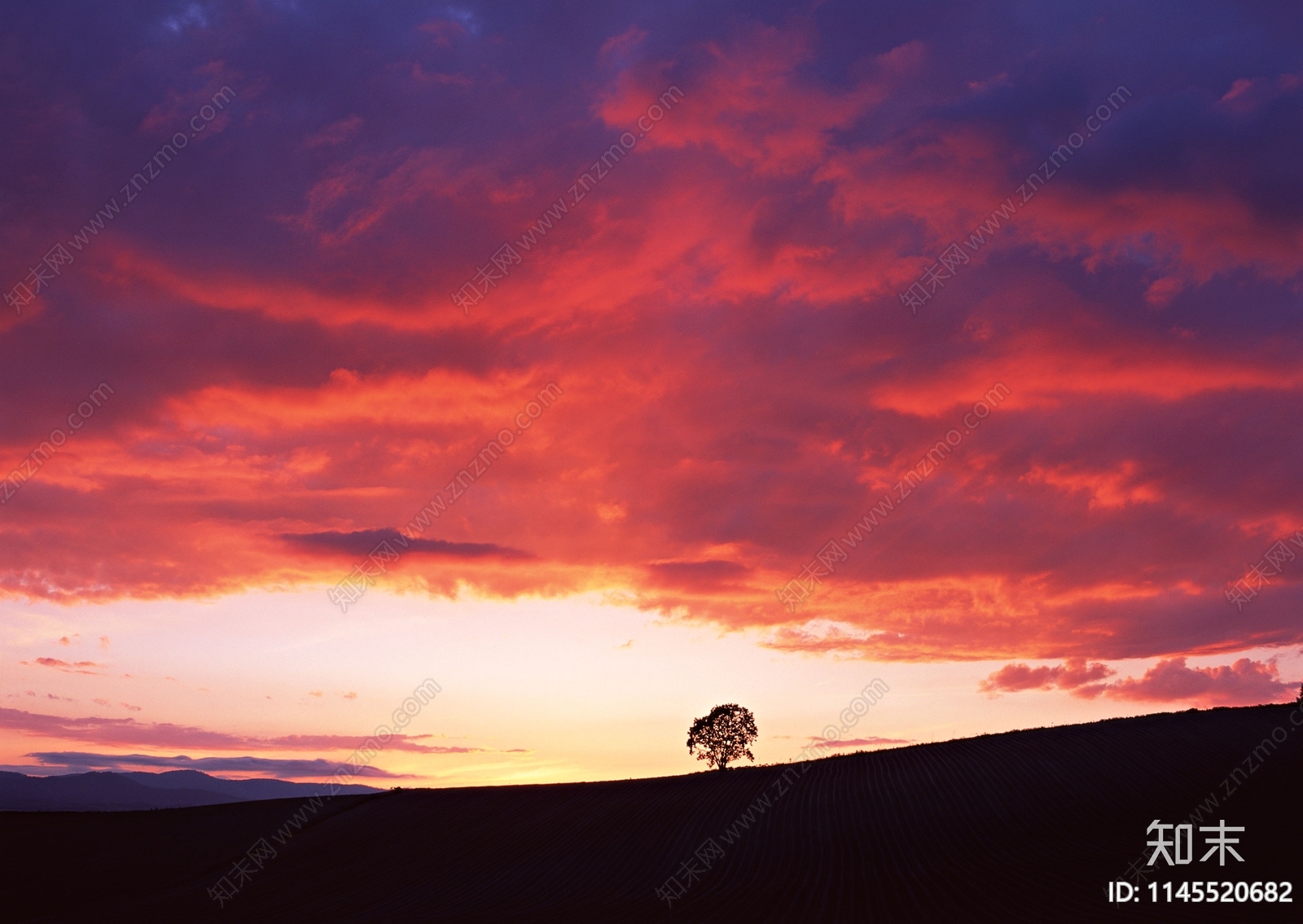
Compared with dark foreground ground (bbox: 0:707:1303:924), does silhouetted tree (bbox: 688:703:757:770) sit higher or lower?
higher

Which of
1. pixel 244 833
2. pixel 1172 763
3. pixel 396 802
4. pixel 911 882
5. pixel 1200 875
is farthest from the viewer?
pixel 396 802

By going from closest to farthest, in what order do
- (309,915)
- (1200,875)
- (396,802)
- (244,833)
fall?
1. (1200,875)
2. (309,915)
3. (244,833)
4. (396,802)

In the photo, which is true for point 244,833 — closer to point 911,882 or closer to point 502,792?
point 502,792

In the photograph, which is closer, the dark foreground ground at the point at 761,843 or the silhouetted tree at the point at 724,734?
the dark foreground ground at the point at 761,843

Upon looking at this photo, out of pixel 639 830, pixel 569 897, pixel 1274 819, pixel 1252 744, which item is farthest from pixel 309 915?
pixel 1252 744

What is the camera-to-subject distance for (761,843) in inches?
1852

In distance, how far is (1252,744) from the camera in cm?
5466

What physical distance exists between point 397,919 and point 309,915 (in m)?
4.12

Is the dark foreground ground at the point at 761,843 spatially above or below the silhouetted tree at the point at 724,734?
below

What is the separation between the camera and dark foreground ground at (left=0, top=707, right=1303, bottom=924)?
34.7m

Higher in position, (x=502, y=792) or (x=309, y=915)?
(x=502, y=792)

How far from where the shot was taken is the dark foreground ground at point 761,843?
3466cm

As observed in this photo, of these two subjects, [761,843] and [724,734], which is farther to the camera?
[724,734]

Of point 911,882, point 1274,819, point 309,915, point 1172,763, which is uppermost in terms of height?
point 1172,763
